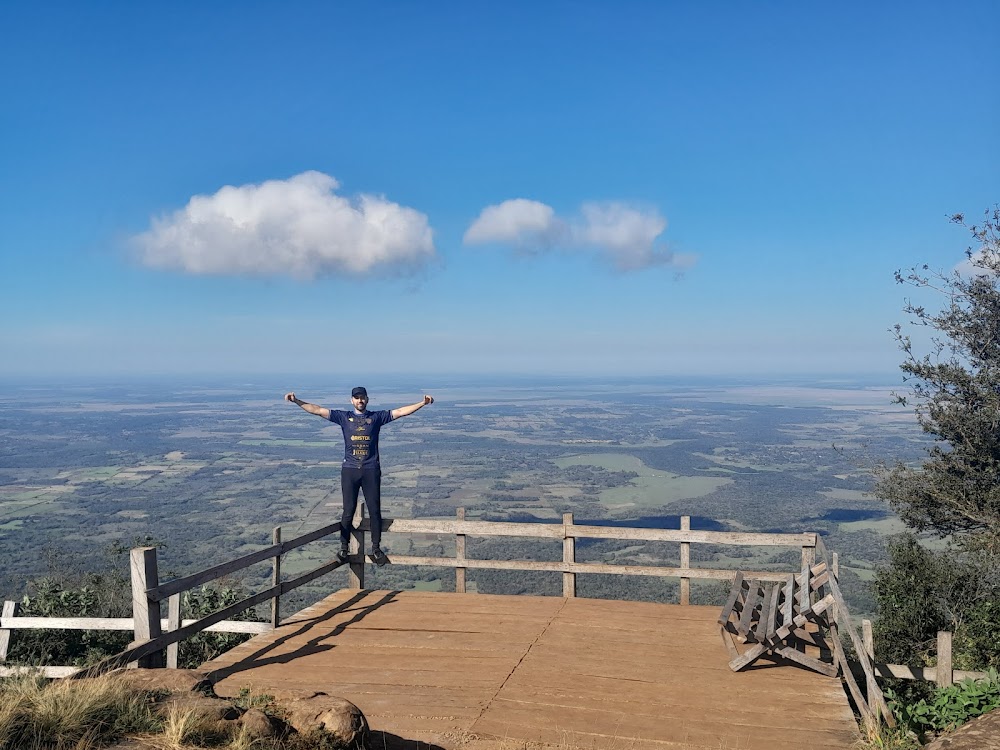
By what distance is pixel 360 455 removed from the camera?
9.73 m

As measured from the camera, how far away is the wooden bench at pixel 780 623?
22.5 ft

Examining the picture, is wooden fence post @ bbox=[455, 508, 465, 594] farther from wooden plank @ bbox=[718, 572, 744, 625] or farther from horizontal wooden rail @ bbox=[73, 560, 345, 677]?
wooden plank @ bbox=[718, 572, 744, 625]

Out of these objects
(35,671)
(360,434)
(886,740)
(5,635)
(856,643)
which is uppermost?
(360,434)

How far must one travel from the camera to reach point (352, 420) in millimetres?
9570

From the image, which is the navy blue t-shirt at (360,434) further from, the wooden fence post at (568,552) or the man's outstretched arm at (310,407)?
the wooden fence post at (568,552)

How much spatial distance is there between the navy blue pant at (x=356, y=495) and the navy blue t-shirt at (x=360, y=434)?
0.32 feet

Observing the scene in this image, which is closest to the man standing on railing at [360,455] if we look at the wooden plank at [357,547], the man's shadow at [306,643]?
the wooden plank at [357,547]

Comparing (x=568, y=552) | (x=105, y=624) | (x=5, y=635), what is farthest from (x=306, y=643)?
(x=5, y=635)

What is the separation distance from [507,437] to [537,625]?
143 m

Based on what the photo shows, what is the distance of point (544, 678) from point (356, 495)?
421 cm

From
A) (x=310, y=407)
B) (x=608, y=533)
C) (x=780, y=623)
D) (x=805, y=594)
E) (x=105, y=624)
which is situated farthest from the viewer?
(x=105, y=624)

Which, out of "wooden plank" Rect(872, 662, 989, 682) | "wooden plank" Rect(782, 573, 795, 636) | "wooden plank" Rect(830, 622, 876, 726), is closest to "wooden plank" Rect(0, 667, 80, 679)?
"wooden plank" Rect(830, 622, 876, 726)

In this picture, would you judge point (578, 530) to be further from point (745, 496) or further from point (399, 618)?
point (745, 496)

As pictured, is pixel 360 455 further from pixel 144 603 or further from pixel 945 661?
pixel 945 661
